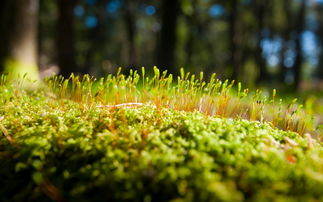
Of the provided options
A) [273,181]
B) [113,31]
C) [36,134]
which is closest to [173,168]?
[273,181]

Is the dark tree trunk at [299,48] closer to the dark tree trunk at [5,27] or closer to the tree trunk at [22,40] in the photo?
the tree trunk at [22,40]

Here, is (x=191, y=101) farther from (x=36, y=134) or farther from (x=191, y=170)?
(x=36, y=134)

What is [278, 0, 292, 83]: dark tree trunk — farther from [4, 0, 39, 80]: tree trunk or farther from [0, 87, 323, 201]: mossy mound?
[0, 87, 323, 201]: mossy mound

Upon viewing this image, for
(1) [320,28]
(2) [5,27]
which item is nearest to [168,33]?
(2) [5,27]

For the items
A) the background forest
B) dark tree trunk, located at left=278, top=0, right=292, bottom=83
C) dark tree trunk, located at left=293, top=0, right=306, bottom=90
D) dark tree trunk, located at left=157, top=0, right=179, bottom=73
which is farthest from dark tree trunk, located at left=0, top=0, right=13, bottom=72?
dark tree trunk, located at left=278, top=0, right=292, bottom=83

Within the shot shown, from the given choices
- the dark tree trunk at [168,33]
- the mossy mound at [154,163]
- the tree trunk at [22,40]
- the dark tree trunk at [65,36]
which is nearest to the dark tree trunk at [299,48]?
the dark tree trunk at [168,33]

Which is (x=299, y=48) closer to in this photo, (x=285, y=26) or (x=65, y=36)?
(x=65, y=36)
